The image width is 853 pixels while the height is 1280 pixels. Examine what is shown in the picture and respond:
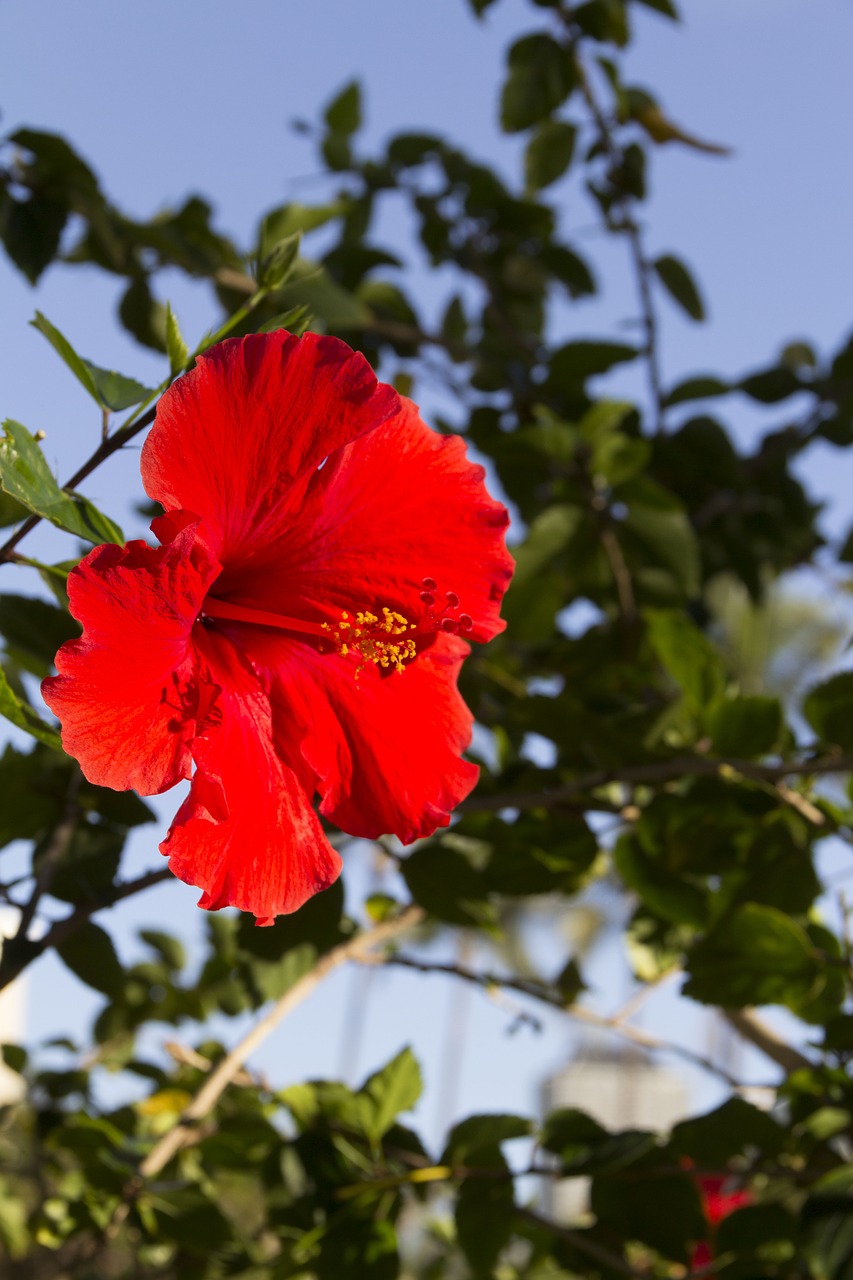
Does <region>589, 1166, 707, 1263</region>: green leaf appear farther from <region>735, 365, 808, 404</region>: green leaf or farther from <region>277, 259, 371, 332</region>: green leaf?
<region>735, 365, 808, 404</region>: green leaf

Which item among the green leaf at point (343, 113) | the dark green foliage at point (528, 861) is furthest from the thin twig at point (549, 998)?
the green leaf at point (343, 113)

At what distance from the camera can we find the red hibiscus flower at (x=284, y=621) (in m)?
0.74

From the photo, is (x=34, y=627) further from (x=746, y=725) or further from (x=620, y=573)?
(x=620, y=573)

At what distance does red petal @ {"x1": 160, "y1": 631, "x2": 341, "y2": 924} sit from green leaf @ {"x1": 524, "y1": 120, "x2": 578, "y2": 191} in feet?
5.74

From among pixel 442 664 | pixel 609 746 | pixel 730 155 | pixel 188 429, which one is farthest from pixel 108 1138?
pixel 730 155

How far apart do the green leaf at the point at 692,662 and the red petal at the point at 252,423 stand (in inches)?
27.6

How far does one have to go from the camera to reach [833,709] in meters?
1.33

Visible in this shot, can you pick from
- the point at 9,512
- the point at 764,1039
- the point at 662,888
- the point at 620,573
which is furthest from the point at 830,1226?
the point at 9,512

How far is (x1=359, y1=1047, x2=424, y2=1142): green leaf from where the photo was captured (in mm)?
1395

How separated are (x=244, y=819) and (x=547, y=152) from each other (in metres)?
1.90

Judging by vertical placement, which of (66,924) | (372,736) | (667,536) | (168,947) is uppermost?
(372,736)

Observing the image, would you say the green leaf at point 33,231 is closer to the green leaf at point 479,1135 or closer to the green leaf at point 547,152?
the green leaf at point 547,152

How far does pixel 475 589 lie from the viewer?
90cm

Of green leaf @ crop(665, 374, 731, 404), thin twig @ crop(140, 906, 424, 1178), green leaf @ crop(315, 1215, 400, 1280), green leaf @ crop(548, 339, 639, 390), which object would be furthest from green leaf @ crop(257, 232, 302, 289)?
green leaf @ crop(665, 374, 731, 404)
